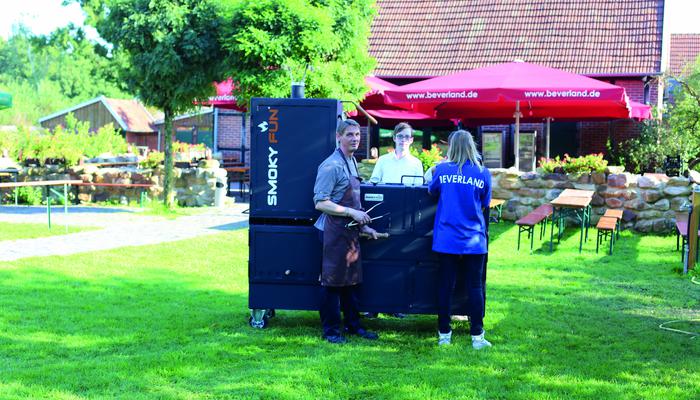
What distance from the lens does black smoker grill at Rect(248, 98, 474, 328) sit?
258 inches

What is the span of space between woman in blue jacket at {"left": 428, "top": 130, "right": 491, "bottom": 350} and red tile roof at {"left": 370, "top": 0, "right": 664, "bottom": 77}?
17.1 metres

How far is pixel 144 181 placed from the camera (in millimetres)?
18297

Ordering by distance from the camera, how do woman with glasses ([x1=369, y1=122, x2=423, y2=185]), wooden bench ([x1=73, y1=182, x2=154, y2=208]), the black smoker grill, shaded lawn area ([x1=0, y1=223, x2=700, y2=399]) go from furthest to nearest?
wooden bench ([x1=73, y1=182, x2=154, y2=208]) < woman with glasses ([x1=369, y1=122, x2=423, y2=185]) < the black smoker grill < shaded lawn area ([x1=0, y1=223, x2=700, y2=399])

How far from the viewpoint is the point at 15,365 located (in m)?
5.67

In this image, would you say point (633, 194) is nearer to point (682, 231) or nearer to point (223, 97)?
point (682, 231)

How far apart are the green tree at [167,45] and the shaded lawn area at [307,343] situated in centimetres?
650

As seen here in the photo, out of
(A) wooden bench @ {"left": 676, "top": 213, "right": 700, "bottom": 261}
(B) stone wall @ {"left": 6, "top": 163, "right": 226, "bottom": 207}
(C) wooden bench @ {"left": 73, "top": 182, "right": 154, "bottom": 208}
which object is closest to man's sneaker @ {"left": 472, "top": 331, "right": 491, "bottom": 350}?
(A) wooden bench @ {"left": 676, "top": 213, "right": 700, "bottom": 261}

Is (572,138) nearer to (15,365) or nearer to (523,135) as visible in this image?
(523,135)

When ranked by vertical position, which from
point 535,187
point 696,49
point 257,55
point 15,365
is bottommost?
point 15,365

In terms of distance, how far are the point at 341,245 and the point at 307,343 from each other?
0.79m

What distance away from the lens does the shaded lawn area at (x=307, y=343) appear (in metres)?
5.24

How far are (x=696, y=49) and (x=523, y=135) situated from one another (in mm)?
25227

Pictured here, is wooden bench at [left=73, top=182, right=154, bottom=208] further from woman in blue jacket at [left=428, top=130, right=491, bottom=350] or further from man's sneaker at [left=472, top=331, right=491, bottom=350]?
man's sneaker at [left=472, top=331, right=491, bottom=350]

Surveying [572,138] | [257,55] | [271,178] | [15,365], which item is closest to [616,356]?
[271,178]
